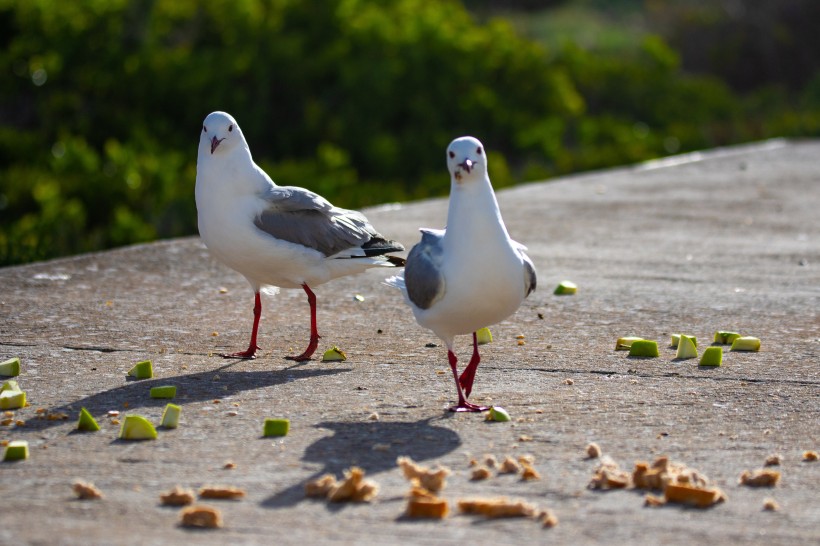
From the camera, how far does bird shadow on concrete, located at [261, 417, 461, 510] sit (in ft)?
13.7

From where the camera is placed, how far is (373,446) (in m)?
4.41

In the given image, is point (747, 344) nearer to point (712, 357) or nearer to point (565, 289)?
point (712, 357)

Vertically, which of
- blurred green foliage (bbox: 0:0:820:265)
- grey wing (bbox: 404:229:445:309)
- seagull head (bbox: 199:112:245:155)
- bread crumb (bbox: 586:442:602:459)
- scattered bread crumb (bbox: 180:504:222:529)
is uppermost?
blurred green foliage (bbox: 0:0:820:265)

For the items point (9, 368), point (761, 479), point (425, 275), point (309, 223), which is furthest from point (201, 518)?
point (309, 223)

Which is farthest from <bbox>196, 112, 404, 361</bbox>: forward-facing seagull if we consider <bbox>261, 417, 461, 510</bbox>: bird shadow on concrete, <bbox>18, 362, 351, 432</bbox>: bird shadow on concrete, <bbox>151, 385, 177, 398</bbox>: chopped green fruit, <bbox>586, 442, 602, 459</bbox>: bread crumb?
<bbox>586, 442, 602, 459</bbox>: bread crumb

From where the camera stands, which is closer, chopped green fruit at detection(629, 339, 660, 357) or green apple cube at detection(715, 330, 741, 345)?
chopped green fruit at detection(629, 339, 660, 357)

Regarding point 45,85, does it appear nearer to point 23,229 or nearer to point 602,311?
point 23,229

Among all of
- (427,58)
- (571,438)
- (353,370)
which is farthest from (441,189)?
(571,438)

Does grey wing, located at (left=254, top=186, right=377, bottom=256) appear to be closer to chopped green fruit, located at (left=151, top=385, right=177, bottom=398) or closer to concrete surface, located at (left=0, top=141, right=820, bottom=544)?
concrete surface, located at (left=0, top=141, right=820, bottom=544)

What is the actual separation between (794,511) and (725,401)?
123 cm

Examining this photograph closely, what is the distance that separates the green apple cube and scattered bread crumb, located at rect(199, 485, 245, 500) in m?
2.92

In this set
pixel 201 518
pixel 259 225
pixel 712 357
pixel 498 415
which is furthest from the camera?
pixel 259 225

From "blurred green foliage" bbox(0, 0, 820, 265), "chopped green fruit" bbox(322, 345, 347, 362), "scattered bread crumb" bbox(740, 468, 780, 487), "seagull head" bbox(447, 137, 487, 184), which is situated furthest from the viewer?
"blurred green foliage" bbox(0, 0, 820, 265)

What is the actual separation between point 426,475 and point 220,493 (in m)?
0.63
